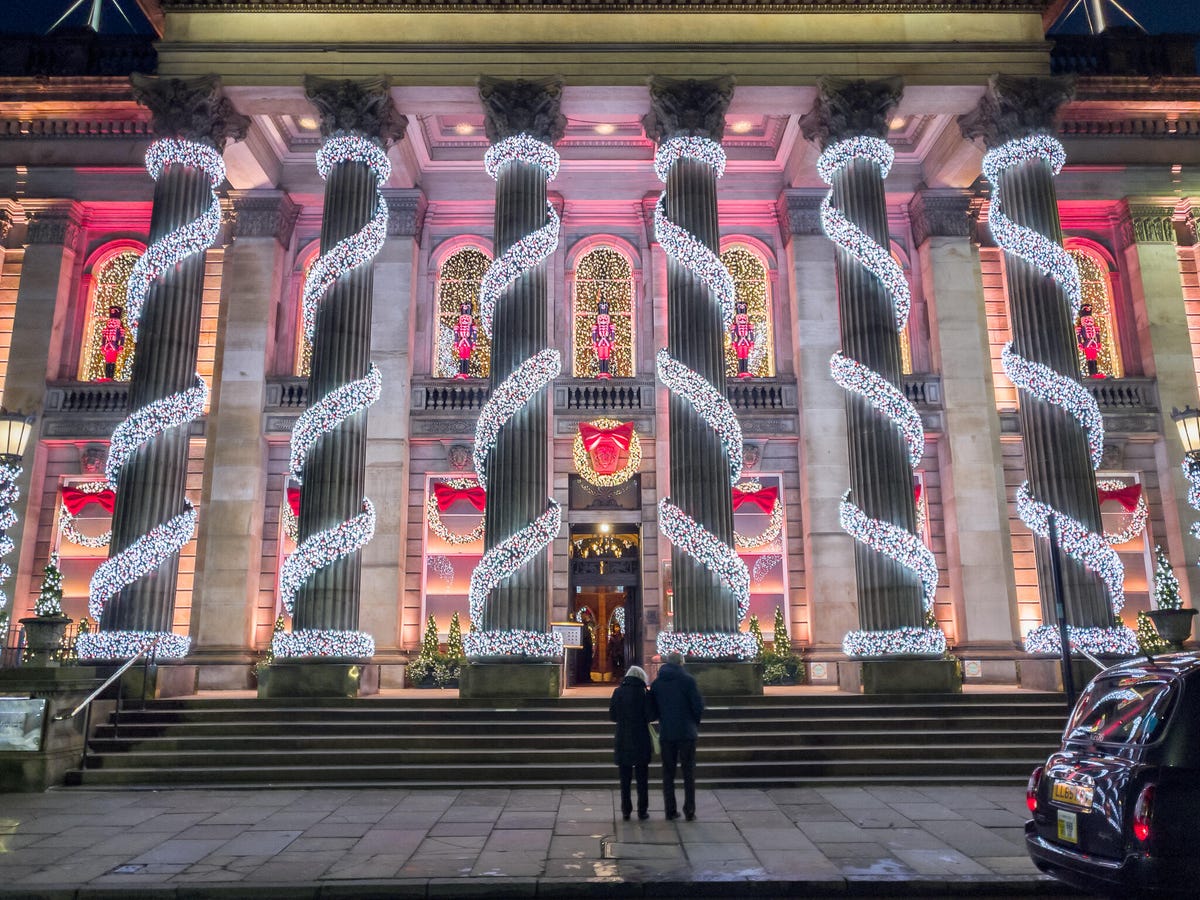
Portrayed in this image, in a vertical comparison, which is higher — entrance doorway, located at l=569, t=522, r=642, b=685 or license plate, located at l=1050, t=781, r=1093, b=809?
entrance doorway, located at l=569, t=522, r=642, b=685

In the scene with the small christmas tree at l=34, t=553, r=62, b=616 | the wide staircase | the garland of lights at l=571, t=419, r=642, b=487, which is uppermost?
the garland of lights at l=571, t=419, r=642, b=487

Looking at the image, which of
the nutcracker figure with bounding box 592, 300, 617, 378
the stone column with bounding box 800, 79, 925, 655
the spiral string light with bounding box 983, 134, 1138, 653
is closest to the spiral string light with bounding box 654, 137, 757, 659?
the stone column with bounding box 800, 79, 925, 655

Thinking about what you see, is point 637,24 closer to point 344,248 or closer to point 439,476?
point 344,248

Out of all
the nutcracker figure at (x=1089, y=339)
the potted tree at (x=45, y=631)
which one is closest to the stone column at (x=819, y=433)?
the nutcracker figure at (x=1089, y=339)

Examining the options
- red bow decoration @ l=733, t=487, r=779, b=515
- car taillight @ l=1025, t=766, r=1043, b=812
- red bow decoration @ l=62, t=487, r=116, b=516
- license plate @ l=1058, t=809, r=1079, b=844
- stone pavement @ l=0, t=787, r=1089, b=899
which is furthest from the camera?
red bow decoration @ l=733, t=487, r=779, b=515

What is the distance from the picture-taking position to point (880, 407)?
57.6 ft

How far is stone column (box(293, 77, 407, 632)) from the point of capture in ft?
55.4

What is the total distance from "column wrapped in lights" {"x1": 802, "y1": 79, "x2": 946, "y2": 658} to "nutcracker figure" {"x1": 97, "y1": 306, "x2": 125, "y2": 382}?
61.1ft

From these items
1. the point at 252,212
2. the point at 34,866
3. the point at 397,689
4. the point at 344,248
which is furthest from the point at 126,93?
the point at 34,866

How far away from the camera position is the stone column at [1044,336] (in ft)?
57.4

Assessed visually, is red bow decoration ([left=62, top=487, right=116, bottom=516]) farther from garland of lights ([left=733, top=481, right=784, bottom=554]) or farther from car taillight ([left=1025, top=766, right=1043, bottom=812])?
car taillight ([left=1025, top=766, right=1043, bottom=812])

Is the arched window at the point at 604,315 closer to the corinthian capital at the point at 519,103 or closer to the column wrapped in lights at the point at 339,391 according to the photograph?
the corinthian capital at the point at 519,103

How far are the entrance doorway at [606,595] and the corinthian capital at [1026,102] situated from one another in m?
12.7

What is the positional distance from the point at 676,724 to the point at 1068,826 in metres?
4.46
